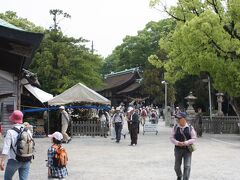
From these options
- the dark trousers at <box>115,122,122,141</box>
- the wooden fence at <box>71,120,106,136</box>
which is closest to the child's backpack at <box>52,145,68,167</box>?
the dark trousers at <box>115,122,122,141</box>

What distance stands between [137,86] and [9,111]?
5149 cm

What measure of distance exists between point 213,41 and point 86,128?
8710 millimetres

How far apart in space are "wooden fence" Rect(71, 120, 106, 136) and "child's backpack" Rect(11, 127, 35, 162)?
17961 millimetres

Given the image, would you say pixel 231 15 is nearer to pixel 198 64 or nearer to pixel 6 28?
pixel 198 64

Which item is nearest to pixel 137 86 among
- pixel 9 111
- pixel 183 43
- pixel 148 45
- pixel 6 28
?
pixel 148 45

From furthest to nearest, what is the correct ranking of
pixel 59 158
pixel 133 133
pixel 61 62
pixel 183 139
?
pixel 61 62 → pixel 133 133 → pixel 183 139 → pixel 59 158

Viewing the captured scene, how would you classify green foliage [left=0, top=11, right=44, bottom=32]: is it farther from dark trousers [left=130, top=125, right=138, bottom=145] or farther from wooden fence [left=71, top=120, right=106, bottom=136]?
dark trousers [left=130, top=125, right=138, bottom=145]

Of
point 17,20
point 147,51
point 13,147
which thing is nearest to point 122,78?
point 147,51

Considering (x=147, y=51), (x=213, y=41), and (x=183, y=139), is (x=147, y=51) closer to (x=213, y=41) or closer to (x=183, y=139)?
(x=213, y=41)

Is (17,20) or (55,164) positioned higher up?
(17,20)

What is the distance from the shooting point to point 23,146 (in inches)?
300

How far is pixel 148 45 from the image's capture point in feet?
210

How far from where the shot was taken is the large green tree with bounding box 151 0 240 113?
25.0 meters

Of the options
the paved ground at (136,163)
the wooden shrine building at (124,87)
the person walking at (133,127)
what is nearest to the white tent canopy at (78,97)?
the person walking at (133,127)
